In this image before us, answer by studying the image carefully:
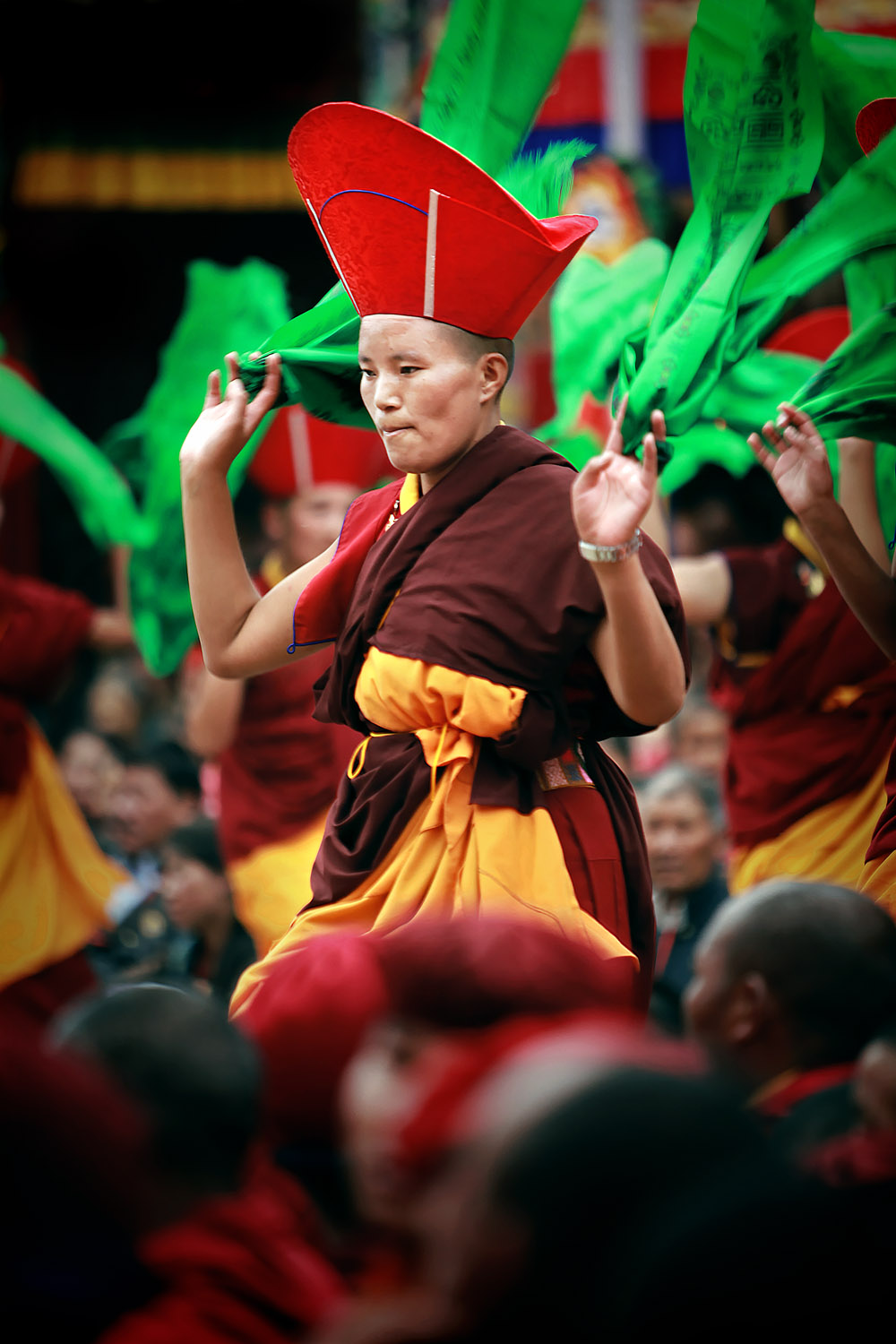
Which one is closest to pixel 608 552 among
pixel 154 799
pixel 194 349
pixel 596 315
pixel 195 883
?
pixel 596 315

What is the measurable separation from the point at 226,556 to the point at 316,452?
215 centimetres

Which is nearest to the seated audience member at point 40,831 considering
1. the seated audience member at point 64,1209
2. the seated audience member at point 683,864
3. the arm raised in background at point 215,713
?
the arm raised in background at point 215,713

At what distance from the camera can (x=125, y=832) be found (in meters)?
6.25

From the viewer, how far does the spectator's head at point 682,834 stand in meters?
4.75

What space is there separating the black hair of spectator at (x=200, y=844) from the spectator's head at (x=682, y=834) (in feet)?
4.40

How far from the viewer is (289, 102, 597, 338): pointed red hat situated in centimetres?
249

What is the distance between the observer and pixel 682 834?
4.77 m

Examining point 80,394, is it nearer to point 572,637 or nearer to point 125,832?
point 125,832

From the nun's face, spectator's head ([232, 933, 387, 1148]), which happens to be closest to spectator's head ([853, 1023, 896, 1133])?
spectator's head ([232, 933, 387, 1148])

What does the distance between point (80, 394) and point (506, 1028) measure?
896 centimetres

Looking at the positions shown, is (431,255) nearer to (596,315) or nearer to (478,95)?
A: (478,95)

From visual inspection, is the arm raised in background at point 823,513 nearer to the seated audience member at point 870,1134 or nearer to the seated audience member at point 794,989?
the seated audience member at point 794,989

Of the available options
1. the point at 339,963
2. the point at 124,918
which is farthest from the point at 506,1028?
the point at 124,918

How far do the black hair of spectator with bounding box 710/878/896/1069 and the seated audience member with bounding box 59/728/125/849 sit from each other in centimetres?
507
